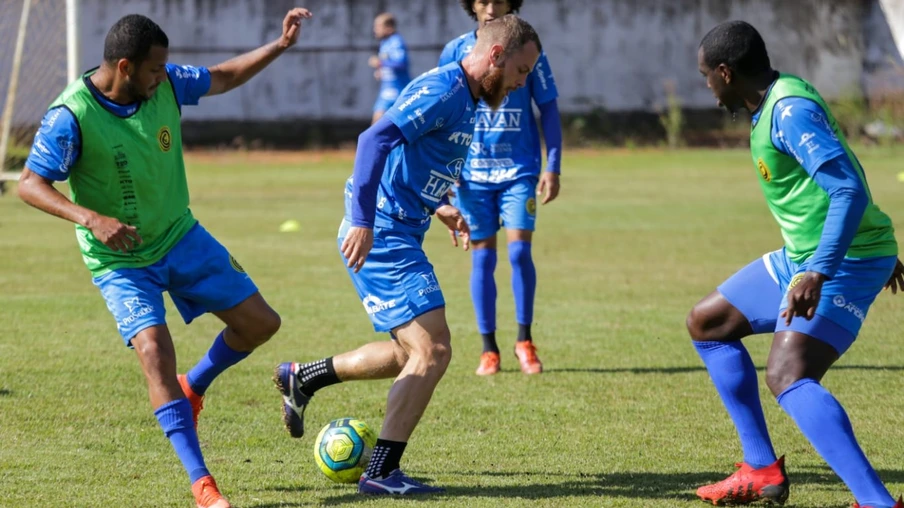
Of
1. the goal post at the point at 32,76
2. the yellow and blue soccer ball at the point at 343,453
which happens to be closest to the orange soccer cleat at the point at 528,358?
the yellow and blue soccer ball at the point at 343,453

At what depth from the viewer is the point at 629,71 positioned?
1226 inches

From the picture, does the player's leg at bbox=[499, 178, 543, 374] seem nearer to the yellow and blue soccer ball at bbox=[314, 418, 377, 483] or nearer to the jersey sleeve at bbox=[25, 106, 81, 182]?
the yellow and blue soccer ball at bbox=[314, 418, 377, 483]

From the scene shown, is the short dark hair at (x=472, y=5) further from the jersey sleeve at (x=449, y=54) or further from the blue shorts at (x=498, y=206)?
the blue shorts at (x=498, y=206)

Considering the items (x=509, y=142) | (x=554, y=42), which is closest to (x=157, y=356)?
(x=509, y=142)

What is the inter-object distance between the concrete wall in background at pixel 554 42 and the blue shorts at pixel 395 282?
2450 cm

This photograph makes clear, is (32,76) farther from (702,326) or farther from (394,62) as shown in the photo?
(702,326)

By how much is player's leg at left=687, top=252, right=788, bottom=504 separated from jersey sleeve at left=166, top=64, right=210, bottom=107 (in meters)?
2.50

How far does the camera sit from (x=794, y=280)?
15.7 feet

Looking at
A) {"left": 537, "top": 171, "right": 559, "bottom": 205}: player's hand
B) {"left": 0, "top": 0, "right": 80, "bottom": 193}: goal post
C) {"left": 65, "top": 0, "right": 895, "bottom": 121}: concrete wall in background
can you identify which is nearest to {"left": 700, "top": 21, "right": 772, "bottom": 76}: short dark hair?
{"left": 537, "top": 171, "right": 559, "bottom": 205}: player's hand

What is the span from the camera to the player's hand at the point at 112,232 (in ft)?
16.3

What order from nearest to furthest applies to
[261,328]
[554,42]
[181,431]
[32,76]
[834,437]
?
[834,437], [181,431], [261,328], [32,76], [554,42]

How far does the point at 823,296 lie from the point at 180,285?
9.07ft

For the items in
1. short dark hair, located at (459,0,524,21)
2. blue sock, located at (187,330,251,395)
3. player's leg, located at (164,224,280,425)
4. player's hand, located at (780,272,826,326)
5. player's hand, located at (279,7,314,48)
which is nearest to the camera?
player's hand, located at (780,272,826,326)

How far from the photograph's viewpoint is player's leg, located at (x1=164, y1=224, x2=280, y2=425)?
18.2 feet
